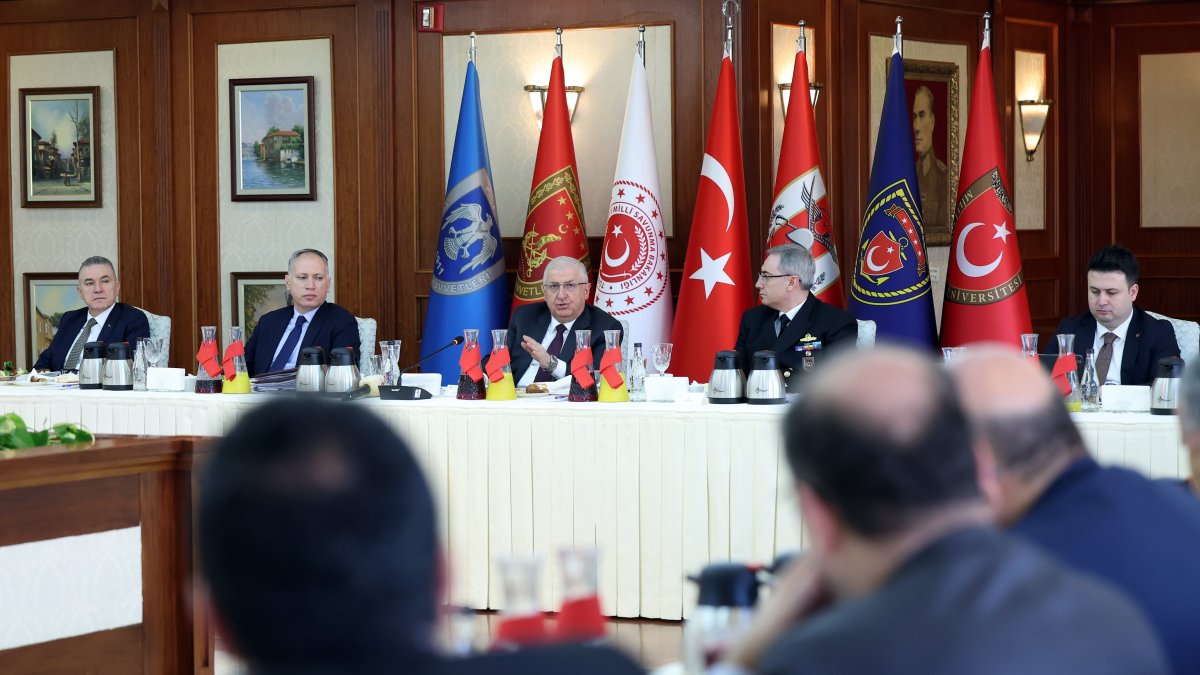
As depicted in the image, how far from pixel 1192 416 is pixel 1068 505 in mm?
395

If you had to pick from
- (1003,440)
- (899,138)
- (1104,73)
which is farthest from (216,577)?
(1104,73)

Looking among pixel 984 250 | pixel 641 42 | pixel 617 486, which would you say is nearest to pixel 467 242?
pixel 641 42

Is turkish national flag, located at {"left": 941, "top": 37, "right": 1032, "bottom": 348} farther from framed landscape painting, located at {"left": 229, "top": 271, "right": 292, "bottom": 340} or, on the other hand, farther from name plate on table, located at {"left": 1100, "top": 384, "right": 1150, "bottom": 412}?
framed landscape painting, located at {"left": 229, "top": 271, "right": 292, "bottom": 340}

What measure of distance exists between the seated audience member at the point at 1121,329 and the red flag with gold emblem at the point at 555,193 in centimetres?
243

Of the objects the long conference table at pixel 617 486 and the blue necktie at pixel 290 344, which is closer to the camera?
the long conference table at pixel 617 486

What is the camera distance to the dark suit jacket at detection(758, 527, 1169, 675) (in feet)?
3.89

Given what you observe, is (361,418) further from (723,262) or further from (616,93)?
(616,93)

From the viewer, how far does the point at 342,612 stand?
1.08 metres

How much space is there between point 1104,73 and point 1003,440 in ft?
23.8

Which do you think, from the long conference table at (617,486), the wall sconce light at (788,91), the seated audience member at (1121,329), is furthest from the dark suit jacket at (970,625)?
the wall sconce light at (788,91)

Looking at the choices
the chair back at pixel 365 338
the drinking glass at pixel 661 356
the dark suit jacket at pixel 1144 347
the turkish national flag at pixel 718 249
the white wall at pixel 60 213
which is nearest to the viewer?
the drinking glass at pixel 661 356

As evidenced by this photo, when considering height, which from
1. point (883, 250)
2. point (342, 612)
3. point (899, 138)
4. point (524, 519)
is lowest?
point (524, 519)

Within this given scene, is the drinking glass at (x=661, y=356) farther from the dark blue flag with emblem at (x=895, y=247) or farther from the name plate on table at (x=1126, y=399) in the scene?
the dark blue flag with emblem at (x=895, y=247)

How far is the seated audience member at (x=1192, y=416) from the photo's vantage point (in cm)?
207
